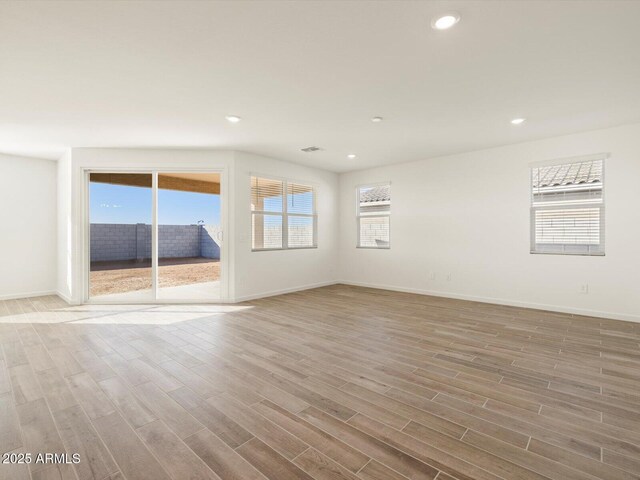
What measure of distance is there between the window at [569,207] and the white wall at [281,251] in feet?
12.8

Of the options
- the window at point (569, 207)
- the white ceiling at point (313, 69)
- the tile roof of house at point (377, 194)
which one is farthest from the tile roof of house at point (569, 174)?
the tile roof of house at point (377, 194)

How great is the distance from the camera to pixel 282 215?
6.34m

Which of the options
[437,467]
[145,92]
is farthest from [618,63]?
[145,92]

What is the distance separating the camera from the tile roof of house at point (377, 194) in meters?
6.72

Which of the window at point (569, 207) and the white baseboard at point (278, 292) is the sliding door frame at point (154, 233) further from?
the window at point (569, 207)

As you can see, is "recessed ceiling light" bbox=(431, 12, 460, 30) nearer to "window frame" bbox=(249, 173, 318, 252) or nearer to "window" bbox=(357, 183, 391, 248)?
"window frame" bbox=(249, 173, 318, 252)

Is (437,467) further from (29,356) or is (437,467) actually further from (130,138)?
(130,138)

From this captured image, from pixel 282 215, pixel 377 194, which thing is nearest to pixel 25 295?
pixel 282 215

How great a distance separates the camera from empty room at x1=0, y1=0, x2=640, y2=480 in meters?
1.87

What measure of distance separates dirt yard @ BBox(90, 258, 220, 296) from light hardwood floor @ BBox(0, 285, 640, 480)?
4.95 feet

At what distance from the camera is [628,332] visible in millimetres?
3688

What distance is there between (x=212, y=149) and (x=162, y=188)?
1.16m

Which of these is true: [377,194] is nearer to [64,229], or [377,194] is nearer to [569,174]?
[569,174]

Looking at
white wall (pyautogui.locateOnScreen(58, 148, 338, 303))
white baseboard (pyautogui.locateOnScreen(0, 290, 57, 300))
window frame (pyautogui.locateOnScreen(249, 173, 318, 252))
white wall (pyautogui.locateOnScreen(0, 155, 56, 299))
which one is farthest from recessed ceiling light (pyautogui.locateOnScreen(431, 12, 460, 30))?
white baseboard (pyautogui.locateOnScreen(0, 290, 57, 300))
